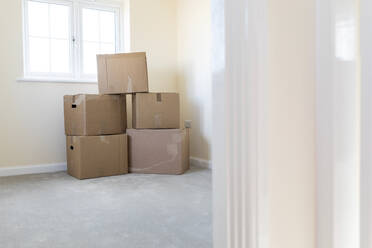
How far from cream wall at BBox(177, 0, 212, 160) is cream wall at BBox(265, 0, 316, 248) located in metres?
2.60

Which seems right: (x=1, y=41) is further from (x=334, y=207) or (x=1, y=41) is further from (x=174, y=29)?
(x=334, y=207)

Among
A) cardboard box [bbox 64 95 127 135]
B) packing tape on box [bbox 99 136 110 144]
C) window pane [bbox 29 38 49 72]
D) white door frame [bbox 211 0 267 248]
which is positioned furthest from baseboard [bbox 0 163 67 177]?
white door frame [bbox 211 0 267 248]

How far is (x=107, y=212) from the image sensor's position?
1.87m

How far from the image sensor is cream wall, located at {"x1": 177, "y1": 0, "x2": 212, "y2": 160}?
3.26 meters

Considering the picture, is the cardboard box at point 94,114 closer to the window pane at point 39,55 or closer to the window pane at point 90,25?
the window pane at point 39,55

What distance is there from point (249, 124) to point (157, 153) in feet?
8.15

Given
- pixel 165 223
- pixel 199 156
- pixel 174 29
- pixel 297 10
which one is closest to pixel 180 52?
pixel 174 29

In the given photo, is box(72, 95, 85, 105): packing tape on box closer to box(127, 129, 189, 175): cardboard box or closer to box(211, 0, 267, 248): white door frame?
box(127, 129, 189, 175): cardboard box

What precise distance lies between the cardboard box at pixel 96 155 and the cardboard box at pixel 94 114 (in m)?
0.08

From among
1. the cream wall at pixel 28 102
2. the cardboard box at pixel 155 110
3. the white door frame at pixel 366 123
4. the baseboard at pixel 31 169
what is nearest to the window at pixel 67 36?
the cream wall at pixel 28 102

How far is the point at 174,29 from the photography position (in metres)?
3.79

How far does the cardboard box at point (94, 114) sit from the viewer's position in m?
2.84

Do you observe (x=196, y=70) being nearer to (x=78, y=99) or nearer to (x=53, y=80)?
(x=78, y=99)

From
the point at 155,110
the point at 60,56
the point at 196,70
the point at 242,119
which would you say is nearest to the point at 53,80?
the point at 60,56
